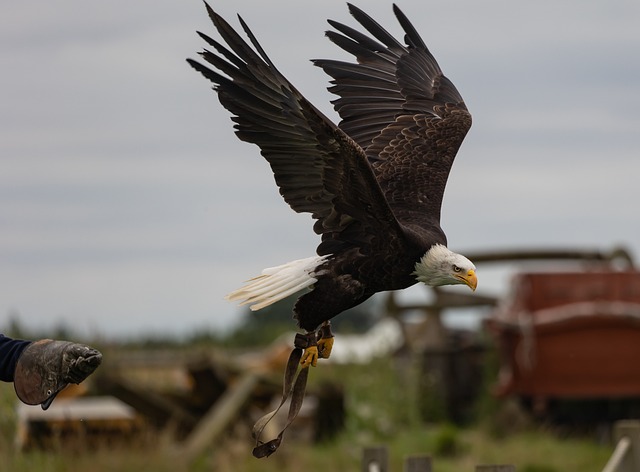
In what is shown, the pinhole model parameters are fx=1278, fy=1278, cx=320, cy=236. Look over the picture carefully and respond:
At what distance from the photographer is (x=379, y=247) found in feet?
19.0

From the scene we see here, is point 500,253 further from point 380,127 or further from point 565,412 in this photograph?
point 380,127

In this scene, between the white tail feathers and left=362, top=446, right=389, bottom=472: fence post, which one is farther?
left=362, top=446, right=389, bottom=472: fence post

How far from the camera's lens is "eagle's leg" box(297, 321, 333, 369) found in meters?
5.51

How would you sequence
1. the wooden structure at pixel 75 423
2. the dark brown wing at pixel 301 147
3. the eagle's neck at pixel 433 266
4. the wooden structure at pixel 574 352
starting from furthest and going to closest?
the wooden structure at pixel 574 352, the wooden structure at pixel 75 423, the eagle's neck at pixel 433 266, the dark brown wing at pixel 301 147

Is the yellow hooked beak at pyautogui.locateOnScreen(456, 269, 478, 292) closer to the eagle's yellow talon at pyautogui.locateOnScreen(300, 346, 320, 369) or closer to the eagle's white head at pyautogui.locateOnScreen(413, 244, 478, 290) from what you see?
the eagle's white head at pyautogui.locateOnScreen(413, 244, 478, 290)

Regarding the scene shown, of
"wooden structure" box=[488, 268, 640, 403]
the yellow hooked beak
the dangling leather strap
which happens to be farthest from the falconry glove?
"wooden structure" box=[488, 268, 640, 403]

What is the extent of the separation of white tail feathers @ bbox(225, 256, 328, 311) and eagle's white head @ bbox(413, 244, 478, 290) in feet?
1.52

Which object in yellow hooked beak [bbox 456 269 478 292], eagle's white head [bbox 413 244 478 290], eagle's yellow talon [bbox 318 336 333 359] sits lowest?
→ eagle's yellow talon [bbox 318 336 333 359]

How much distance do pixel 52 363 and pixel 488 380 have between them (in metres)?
10.7

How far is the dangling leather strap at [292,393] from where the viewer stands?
4.85 meters

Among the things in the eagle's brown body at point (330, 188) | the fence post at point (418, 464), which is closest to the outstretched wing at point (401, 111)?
the eagle's brown body at point (330, 188)

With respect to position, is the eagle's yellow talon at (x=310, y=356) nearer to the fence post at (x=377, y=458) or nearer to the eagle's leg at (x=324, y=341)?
the eagle's leg at (x=324, y=341)

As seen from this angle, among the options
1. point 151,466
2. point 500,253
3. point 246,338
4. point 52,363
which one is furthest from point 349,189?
point 246,338

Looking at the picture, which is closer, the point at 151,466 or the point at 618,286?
the point at 151,466
